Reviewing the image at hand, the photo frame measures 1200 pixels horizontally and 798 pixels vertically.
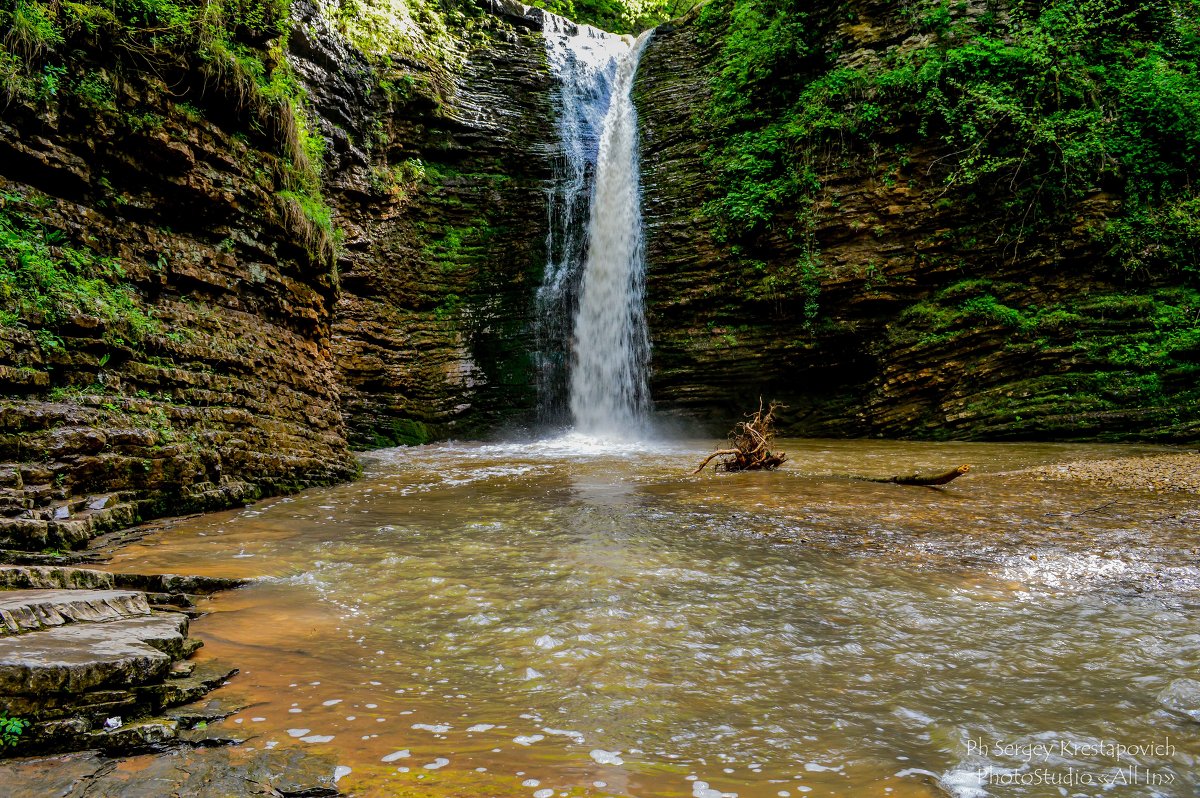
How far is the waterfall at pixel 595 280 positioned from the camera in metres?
14.1

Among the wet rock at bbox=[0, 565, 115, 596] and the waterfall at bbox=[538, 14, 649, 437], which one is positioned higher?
the waterfall at bbox=[538, 14, 649, 437]

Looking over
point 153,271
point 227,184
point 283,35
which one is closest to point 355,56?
point 283,35

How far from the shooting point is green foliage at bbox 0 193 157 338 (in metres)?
4.65

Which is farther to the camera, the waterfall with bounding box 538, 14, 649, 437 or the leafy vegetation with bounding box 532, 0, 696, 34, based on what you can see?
the leafy vegetation with bounding box 532, 0, 696, 34

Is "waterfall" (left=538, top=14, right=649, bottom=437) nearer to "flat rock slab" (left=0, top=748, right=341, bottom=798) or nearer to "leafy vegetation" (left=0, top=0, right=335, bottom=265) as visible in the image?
"leafy vegetation" (left=0, top=0, right=335, bottom=265)

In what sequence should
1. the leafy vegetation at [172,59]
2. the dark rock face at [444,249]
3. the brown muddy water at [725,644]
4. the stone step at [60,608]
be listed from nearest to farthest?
the brown muddy water at [725,644], the stone step at [60,608], the leafy vegetation at [172,59], the dark rock face at [444,249]

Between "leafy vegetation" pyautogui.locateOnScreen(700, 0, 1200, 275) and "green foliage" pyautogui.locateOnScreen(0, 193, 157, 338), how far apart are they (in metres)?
11.0

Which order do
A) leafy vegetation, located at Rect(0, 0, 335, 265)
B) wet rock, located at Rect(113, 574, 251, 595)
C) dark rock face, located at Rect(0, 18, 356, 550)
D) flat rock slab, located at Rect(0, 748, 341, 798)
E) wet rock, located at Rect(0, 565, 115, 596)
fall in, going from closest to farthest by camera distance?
flat rock slab, located at Rect(0, 748, 341, 798), wet rock, located at Rect(0, 565, 115, 596), wet rock, located at Rect(113, 574, 251, 595), dark rock face, located at Rect(0, 18, 356, 550), leafy vegetation, located at Rect(0, 0, 335, 265)

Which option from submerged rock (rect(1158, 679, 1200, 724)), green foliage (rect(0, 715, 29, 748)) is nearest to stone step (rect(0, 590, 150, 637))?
green foliage (rect(0, 715, 29, 748))

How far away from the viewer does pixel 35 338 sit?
183 inches

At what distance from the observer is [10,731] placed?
1.55 meters

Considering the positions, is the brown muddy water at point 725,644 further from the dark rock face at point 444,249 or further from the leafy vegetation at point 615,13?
the leafy vegetation at point 615,13

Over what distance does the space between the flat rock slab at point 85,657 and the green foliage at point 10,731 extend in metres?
0.04

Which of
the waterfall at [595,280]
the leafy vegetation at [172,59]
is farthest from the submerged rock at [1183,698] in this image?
the waterfall at [595,280]
